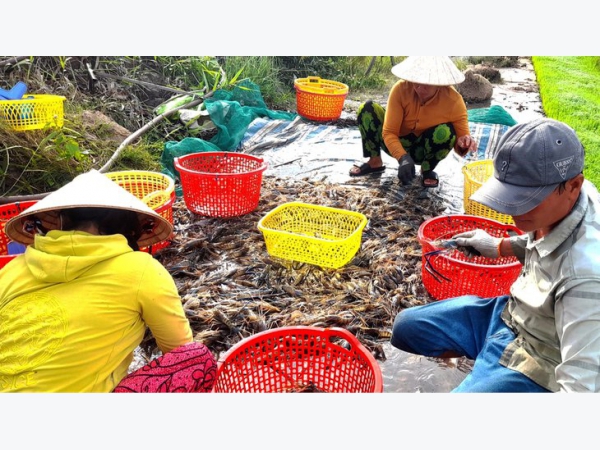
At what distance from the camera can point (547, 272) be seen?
1.61 meters

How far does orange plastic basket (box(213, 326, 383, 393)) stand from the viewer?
6.51 ft

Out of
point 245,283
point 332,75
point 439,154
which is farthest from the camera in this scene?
point 332,75

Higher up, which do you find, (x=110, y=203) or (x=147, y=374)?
(x=110, y=203)

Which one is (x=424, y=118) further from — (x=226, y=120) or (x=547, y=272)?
(x=547, y=272)

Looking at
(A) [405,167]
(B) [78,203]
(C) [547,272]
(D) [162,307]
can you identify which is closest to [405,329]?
(C) [547,272]

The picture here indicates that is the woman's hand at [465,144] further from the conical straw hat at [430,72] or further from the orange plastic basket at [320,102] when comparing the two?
the orange plastic basket at [320,102]

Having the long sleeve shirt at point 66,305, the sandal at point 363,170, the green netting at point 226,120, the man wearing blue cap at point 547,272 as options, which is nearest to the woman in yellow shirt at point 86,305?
the long sleeve shirt at point 66,305

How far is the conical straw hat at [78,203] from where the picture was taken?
162 cm

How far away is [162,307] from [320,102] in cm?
464

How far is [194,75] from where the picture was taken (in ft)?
20.3

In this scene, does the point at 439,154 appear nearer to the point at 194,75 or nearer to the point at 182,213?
the point at 182,213

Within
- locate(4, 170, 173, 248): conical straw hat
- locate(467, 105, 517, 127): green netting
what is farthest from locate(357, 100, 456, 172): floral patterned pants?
locate(4, 170, 173, 248): conical straw hat

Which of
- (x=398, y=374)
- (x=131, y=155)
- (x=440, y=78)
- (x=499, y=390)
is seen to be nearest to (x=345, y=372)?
(x=398, y=374)

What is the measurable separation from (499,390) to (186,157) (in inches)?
116
